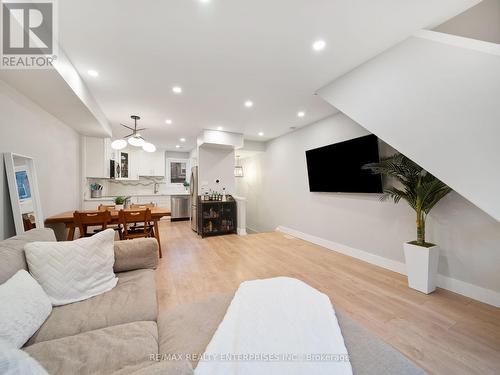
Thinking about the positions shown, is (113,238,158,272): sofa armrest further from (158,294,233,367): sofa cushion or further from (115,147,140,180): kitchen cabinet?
(115,147,140,180): kitchen cabinet

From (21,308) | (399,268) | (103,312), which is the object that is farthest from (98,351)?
(399,268)

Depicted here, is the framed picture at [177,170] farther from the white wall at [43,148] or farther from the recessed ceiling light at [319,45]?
the recessed ceiling light at [319,45]

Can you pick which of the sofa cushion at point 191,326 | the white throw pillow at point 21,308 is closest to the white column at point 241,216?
the sofa cushion at point 191,326

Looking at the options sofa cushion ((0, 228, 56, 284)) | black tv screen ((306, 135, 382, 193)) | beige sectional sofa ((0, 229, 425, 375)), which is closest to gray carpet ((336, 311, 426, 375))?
beige sectional sofa ((0, 229, 425, 375))

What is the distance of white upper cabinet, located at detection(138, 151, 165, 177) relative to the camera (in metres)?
6.84

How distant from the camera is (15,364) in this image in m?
0.58

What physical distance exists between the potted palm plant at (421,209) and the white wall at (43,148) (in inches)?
174

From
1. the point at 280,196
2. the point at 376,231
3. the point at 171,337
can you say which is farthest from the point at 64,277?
the point at 280,196

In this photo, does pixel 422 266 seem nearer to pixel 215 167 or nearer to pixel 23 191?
pixel 215 167

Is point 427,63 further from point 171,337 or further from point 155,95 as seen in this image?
point 155,95

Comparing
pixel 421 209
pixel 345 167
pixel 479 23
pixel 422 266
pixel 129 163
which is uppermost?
pixel 479 23

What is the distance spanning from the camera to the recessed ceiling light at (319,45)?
2.01m

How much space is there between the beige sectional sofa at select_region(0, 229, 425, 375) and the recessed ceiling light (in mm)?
2350

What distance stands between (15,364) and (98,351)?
45 centimetres
